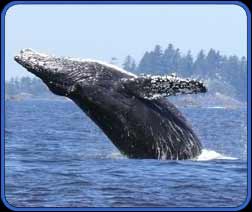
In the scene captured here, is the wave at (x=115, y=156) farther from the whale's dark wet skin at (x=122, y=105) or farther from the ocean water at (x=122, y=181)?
the whale's dark wet skin at (x=122, y=105)

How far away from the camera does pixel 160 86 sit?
1115 cm

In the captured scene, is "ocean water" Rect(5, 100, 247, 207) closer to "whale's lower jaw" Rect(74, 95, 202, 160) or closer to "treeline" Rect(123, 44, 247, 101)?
"whale's lower jaw" Rect(74, 95, 202, 160)

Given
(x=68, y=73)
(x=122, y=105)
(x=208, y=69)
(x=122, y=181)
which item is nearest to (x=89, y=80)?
(x=68, y=73)

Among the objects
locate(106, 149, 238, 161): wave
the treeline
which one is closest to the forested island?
the treeline

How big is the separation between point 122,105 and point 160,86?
2.62ft

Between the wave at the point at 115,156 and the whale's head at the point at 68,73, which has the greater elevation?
the whale's head at the point at 68,73

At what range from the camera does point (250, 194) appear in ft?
28.7

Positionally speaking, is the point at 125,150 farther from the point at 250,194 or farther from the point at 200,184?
the point at 250,194

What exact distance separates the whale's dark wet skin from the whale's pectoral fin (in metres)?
0.02

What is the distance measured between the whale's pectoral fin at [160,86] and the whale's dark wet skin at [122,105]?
17 millimetres

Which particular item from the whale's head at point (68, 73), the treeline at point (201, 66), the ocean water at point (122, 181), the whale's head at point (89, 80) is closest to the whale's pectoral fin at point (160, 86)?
the whale's head at point (89, 80)

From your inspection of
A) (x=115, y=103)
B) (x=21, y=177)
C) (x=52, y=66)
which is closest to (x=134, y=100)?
(x=115, y=103)

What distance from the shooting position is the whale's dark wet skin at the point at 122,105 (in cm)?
1164

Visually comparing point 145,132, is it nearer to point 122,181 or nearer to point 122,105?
point 122,105
